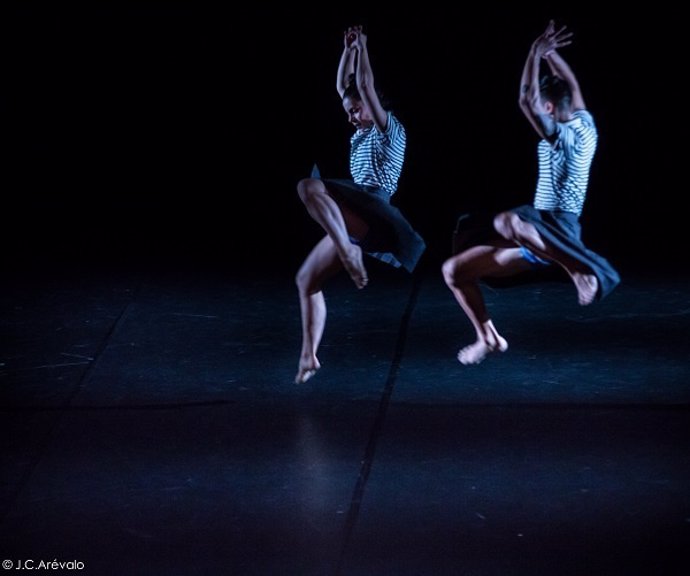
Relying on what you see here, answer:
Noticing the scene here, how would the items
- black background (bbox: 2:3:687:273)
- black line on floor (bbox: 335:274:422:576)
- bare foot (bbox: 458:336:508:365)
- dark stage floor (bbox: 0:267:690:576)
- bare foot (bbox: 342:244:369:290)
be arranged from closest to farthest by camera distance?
dark stage floor (bbox: 0:267:690:576) → black line on floor (bbox: 335:274:422:576) → bare foot (bbox: 342:244:369:290) → bare foot (bbox: 458:336:508:365) → black background (bbox: 2:3:687:273)

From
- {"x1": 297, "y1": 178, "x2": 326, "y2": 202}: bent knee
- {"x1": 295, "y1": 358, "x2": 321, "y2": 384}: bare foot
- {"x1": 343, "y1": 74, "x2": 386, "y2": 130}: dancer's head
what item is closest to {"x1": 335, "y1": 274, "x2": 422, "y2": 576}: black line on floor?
{"x1": 295, "y1": 358, "x2": 321, "y2": 384}: bare foot

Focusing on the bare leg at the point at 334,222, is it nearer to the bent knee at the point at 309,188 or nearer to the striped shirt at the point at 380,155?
the bent knee at the point at 309,188

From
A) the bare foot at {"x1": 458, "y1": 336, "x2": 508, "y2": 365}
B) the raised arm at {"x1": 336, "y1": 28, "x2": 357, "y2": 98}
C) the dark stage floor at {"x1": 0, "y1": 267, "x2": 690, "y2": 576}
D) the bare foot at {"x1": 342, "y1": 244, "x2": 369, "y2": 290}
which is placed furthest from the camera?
the bare foot at {"x1": 458, "y1": 336, "x2": 508, "y2": 365}

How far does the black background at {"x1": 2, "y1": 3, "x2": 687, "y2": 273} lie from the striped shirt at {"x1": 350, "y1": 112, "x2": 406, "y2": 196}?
100 inches

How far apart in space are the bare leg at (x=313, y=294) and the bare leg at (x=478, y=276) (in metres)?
0.58

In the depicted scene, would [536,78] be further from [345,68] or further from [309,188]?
[309,188]

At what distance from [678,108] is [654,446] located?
4605 mm

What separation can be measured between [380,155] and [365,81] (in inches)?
16.9

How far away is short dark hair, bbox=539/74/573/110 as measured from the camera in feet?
22.6

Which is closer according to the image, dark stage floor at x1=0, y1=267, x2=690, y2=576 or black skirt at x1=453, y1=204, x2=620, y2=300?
dark stage floor at x1=0, y1=267, x2=690, y2=576

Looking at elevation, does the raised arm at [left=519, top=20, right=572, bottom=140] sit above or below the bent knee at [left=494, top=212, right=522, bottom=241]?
above

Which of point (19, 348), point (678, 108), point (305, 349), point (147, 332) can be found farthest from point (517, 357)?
point (678, 108)

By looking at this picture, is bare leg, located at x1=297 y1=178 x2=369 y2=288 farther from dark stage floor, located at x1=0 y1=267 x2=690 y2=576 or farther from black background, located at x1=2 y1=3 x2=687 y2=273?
black background, located at x1=2 y1=3 x2=687 y2=273

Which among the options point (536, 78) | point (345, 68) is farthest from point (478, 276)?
point (345, 68)
